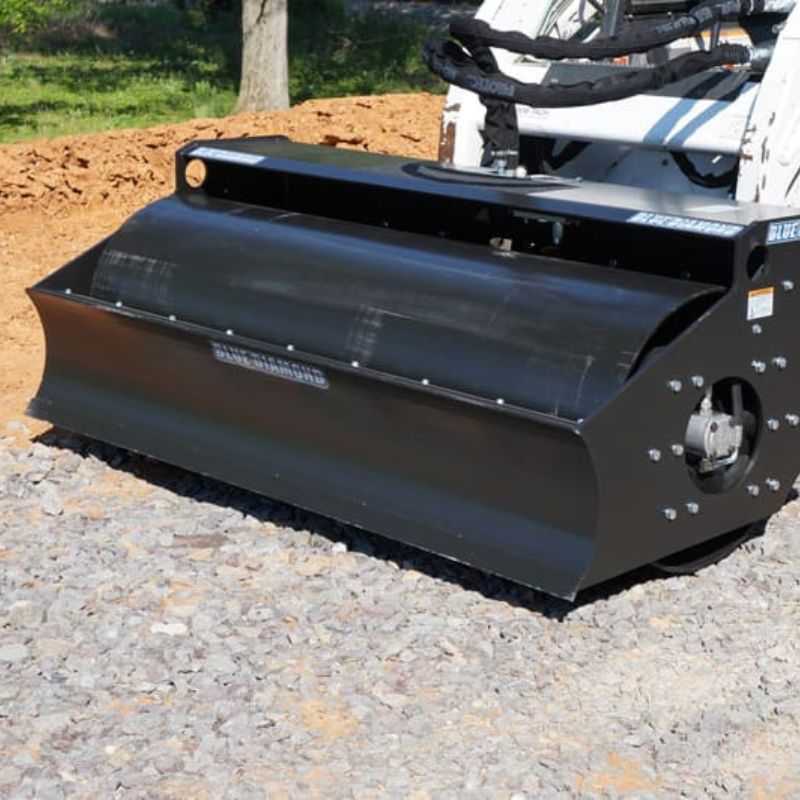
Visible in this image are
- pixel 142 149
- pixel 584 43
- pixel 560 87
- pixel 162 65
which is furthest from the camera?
pixel 162 65

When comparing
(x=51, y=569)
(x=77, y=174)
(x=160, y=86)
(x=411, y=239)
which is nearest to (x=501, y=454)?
(x=411, y=239)

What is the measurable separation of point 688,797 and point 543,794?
314 millimetres

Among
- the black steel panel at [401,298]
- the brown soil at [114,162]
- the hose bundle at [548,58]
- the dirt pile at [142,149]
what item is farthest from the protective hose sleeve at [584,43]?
the dirt pile at [142,149]

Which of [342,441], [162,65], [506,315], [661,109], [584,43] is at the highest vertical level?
[584,43]

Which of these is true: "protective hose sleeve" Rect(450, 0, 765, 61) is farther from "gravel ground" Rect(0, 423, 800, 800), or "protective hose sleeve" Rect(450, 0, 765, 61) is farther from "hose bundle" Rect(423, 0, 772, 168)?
"gravel ground" Rect(0, 423, 800, 800)

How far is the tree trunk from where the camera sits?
13438 mm

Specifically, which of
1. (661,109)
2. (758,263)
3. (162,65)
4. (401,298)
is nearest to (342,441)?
(401,298)

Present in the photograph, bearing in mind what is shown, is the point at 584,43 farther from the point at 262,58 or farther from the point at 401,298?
the point at 262,58

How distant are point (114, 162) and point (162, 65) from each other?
8579 mm

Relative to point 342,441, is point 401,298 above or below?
above

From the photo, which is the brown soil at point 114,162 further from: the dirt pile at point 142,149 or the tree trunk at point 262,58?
the tree trunk at point 262,58

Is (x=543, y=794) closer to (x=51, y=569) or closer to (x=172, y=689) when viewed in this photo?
(x=172, y=689)

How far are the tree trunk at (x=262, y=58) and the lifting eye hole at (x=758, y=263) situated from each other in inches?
358

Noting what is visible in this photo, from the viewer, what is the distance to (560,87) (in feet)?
17.6
